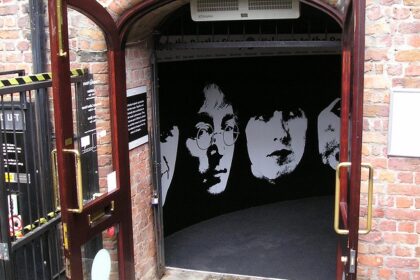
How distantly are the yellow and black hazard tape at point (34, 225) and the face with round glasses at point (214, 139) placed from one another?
2.53 m

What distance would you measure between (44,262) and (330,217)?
12.9 ft

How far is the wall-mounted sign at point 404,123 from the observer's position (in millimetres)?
3285

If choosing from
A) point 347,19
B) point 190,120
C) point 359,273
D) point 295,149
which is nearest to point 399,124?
point 347,19

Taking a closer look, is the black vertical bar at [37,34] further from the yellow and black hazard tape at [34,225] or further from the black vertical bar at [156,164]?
the yellow and black hazard tape at [34,225]

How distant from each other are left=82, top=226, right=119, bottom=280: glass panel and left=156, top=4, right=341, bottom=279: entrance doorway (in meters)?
1.31

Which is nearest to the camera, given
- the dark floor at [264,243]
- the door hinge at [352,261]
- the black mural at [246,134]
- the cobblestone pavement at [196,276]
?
the door hinge at [352,261]

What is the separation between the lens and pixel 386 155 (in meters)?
3.40

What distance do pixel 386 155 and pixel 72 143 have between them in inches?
78.9

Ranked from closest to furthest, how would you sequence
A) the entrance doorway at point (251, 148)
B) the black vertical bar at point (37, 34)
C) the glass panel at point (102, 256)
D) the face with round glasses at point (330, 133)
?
the glass panel at point (102, 256) < the black vertical bar at point (37, 34) < the entrance doorway at point (251, 148) < the face with round glasses at point (330, 133)

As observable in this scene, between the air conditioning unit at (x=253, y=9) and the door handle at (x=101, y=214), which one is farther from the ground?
the air conditioning unit at (x=253, y=9)

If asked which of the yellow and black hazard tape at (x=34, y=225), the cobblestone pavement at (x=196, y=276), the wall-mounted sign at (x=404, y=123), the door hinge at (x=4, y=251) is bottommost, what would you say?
the cobblestone pavement at (x=196, y=276)

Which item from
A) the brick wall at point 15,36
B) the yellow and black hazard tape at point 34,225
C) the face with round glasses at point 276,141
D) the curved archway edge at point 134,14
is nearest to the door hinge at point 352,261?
the yellow and black hazard tape at point 34,225

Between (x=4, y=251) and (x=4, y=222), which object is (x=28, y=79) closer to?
(x=4, y=222)

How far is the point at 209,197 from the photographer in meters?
6.43
